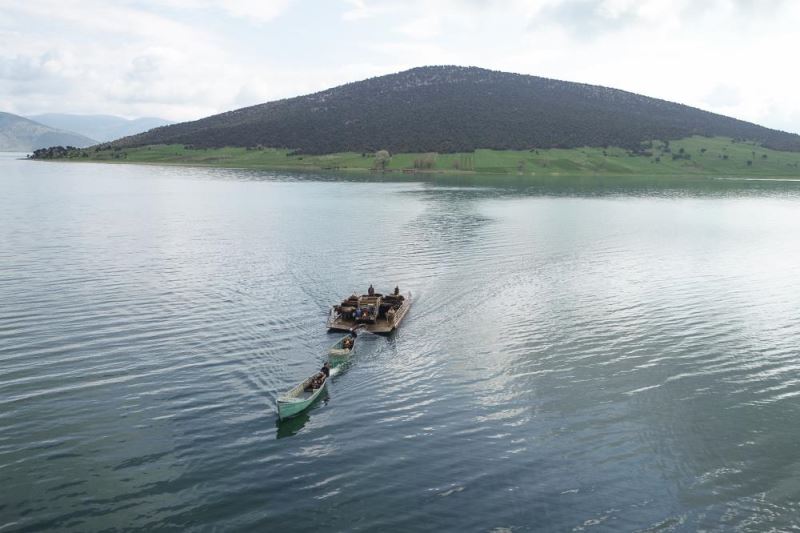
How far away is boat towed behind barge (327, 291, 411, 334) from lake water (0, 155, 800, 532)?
123cm

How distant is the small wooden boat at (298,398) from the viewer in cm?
3042

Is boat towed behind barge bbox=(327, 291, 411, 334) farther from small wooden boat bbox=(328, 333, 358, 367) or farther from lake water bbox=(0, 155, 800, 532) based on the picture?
small wooden boat bbox=(328, 333, 358, 367)

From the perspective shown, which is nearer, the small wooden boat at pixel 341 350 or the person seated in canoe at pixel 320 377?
the person seated in canoe at pixel 320 377

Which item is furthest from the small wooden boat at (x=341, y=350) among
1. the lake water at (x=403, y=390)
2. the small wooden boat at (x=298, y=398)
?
the small wooden boat at (x=298, y=398)

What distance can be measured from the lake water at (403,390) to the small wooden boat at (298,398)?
26.6 inches

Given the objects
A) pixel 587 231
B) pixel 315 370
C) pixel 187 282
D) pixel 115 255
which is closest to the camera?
pixel 315 370

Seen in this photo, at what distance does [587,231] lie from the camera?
335 feet

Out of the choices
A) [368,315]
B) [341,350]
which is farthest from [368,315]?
[341,350]

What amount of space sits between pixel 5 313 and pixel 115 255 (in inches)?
998

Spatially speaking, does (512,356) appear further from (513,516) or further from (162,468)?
(162,468)

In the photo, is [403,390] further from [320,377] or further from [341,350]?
[341,350]

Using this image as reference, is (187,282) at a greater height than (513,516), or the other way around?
(187,282)

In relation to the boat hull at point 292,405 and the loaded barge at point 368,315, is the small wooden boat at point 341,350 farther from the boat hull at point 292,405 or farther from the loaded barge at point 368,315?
the boat hull at point 292,405

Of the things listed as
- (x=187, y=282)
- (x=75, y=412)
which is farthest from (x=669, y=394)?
(x=187, y=282)
